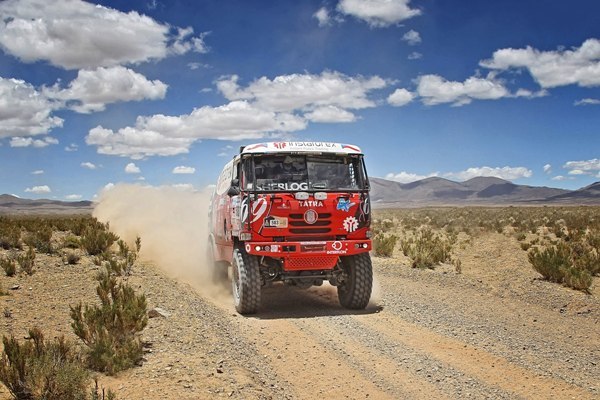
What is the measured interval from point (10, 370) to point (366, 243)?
6403 mm

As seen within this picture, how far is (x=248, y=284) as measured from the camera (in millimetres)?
9703

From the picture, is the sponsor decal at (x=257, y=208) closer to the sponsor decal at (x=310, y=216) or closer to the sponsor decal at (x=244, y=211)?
the sponsor decal at (x=244, y=211)

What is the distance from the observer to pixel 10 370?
5281mm

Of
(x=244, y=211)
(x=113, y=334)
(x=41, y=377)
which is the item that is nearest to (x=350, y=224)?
(x=244, y=211)

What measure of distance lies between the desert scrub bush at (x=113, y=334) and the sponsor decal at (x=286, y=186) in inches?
122

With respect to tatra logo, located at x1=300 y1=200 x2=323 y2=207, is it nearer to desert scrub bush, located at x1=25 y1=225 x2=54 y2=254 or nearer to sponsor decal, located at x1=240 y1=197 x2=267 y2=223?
sponsor decal, located at x1=240 y1=197 x2=267 y2=223

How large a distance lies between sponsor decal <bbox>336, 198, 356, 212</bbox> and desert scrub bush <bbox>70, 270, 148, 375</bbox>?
3.90 metres

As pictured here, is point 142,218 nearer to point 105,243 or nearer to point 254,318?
point 105,243

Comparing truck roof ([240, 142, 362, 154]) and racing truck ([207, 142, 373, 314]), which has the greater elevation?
truck roof ([240, 142, 362, 154])

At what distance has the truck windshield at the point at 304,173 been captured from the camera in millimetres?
9820

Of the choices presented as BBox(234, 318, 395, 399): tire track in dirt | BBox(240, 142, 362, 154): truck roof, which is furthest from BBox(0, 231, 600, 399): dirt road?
BBox(240, 142, 362, 154): truck roof

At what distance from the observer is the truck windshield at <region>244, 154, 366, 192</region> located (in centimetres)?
982

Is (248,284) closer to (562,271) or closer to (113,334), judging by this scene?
(113,334)

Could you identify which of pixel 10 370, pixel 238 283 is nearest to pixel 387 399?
pixel 10 370
